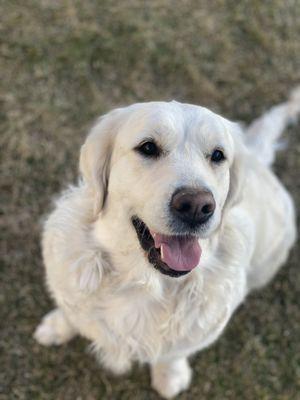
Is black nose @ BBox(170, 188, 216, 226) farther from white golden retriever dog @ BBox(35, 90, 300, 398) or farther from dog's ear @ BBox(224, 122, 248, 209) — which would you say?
dog's ear @ BBox(224, 122, 248, 209)

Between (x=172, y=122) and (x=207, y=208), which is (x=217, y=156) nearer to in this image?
(x=172, y=122)

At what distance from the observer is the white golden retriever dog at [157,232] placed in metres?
2.33

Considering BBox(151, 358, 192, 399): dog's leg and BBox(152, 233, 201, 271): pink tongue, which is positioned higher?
BBox(152, 233, 201, 271): pink tongue

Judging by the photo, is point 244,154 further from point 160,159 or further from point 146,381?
point 146,381

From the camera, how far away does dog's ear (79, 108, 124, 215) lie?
2.56m

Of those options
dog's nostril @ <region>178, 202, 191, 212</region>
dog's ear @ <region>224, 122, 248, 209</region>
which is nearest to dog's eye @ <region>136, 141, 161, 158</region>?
dog's nostril @ <region>178, 202, 191, 212</region>

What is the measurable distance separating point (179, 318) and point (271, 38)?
3408mm

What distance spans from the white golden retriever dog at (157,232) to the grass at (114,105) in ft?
2.01

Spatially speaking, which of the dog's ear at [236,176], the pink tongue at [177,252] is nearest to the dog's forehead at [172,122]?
the dog's ear at [236,176]

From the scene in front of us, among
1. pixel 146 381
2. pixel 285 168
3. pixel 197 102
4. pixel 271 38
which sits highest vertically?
pixel 271 38

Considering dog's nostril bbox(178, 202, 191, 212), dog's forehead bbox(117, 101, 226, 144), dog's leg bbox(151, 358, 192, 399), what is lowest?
dog's leg bbox(151, 358, 192, 399)

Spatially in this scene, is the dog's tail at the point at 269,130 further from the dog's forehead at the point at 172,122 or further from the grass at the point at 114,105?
the dog's forehead at the point at 172,122

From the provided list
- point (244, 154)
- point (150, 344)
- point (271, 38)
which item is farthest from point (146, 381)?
point (271, 38)

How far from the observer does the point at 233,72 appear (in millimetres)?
4973
